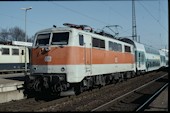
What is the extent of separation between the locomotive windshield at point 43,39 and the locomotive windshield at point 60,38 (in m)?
0.36

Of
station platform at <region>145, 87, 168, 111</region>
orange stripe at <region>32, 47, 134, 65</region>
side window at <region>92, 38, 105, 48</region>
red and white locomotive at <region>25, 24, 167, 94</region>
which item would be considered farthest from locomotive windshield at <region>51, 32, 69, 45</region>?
station platform at <region>145, 87, 168, 111</region>

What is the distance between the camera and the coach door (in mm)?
15312

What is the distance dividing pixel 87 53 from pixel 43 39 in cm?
239

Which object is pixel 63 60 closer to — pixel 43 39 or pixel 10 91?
pixel 43 39

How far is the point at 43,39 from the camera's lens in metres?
15.0

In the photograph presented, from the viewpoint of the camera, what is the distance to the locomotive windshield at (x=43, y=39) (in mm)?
14853

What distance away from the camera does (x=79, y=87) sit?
15695 millimetres

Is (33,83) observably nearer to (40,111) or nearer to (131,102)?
(40,111)

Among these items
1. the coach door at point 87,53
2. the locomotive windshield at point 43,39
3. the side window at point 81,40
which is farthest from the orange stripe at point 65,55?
the locomotive windshield at point 43,39

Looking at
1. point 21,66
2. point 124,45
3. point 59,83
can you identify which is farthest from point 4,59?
point 59,83

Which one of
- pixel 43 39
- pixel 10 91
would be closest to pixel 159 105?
pixel 43 39

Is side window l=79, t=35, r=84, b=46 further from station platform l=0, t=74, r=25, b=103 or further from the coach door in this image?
station platform l=0, t=74, r=25, b=103

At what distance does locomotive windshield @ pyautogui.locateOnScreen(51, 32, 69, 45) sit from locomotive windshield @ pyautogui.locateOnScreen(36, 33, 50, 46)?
14.0 inches

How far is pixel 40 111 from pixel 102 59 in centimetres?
738
